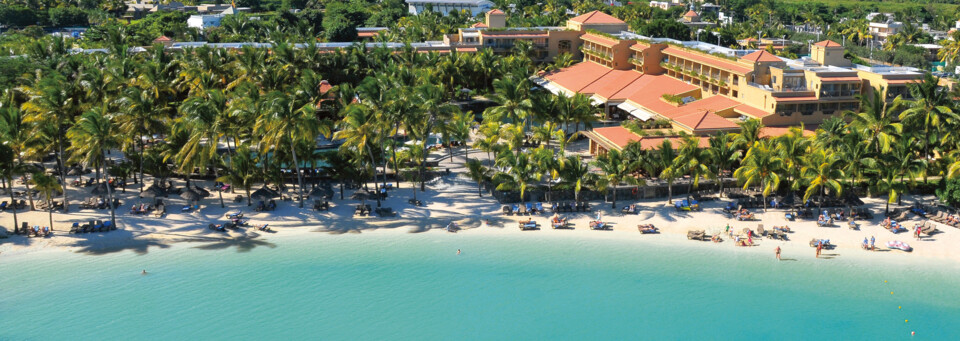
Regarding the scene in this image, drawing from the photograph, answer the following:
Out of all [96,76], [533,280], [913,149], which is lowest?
[533,280]

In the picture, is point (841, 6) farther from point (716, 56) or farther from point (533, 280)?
point (533, 280)

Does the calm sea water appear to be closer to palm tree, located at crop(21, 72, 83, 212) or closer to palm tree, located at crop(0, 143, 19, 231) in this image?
palm tree, located at crop(0, 143, 19, 231)

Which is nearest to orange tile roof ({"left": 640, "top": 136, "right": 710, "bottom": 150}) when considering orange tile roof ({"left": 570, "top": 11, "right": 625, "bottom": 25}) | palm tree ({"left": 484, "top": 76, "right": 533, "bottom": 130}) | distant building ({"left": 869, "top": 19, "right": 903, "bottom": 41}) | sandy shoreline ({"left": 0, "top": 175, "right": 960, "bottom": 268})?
sandy shoreline ({"left": 0, "top": 175, "right": 960, "bottom": 268})

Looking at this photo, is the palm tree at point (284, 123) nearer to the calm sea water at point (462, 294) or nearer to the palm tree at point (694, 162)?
the calm sea water at point (462, 294)

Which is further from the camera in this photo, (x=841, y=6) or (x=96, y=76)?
(x=841, y=6)

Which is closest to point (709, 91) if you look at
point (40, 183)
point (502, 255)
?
point (502, 255)

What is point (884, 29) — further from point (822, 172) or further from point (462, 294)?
point (462, 294)

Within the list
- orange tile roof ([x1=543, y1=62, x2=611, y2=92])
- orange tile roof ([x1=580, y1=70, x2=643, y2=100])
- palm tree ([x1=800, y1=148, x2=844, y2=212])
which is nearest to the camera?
palm tree ([x1=800, y1=148, x2=844, y2=212])
